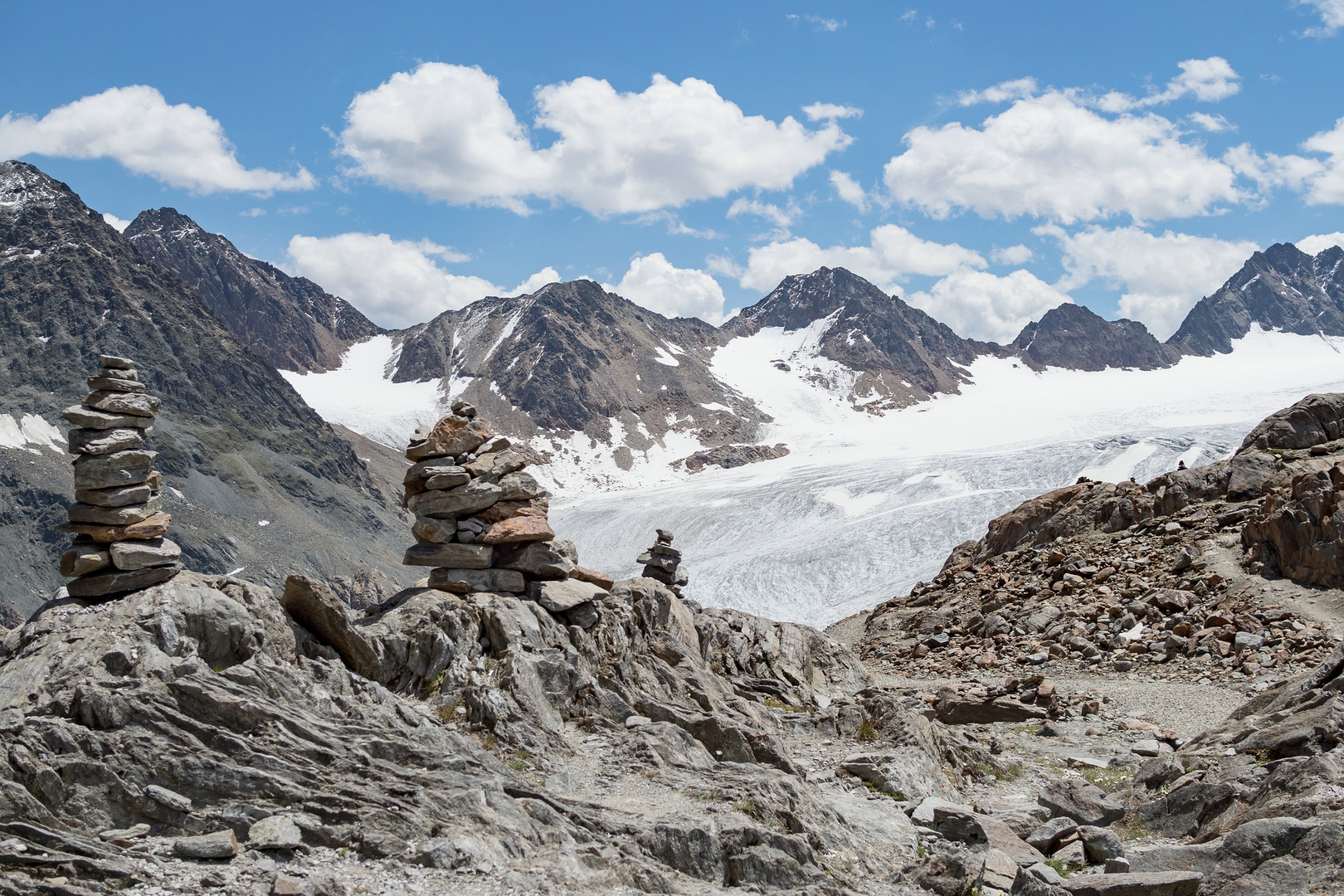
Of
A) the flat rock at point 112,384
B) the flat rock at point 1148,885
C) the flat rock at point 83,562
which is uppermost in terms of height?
the flat rock at point 112,384

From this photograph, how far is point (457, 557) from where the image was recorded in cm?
2027

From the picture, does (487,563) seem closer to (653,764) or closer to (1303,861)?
(653,764)

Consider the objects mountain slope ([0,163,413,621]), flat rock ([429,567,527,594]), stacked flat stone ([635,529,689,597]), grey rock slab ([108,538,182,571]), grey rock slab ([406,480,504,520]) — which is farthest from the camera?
mountain slope ([0,163,413,621])

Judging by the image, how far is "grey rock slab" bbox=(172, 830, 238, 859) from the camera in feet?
34.2

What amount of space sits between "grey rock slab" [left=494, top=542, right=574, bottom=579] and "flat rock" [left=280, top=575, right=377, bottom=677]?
447 centimetres

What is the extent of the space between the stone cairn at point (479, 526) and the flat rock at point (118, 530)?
4.89 m

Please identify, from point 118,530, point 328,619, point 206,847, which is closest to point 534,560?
point 328,619

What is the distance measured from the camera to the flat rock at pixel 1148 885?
1084 centimetres

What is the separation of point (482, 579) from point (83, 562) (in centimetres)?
726

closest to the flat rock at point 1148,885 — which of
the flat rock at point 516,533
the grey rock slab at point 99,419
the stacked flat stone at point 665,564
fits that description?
the flat rock at point 516,533

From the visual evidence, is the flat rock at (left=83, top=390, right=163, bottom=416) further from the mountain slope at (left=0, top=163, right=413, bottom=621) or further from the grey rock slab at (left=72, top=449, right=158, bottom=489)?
the mountain slope at (left=0, top=163, right=413, bottom=621)

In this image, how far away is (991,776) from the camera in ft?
61.6

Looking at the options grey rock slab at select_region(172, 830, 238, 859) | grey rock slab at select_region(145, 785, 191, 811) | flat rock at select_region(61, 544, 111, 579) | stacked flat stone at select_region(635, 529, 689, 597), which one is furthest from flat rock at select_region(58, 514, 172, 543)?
stacked flat stone at select_region(635, 529, 689, 597)

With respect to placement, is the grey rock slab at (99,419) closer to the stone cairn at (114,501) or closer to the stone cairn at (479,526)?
the stone cairn at (114,501)
